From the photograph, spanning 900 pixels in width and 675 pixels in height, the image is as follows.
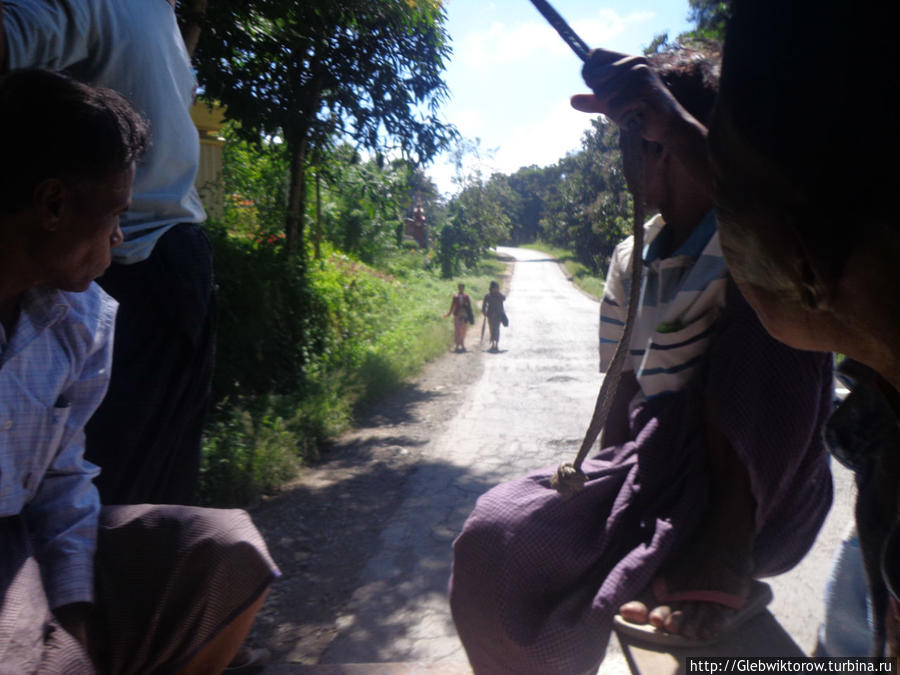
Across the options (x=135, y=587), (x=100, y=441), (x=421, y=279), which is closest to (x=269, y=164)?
(x=100, y=441)

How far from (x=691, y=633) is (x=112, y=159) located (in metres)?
1.54

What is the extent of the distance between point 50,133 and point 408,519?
3166 mm

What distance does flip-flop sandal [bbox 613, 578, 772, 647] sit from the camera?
1.45m

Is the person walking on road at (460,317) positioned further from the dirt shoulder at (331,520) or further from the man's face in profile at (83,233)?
the man's face in profile at (83,233)

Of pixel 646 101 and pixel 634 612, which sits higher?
pixel 646 101

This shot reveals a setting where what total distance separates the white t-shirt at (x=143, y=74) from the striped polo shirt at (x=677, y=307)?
4.34 feet

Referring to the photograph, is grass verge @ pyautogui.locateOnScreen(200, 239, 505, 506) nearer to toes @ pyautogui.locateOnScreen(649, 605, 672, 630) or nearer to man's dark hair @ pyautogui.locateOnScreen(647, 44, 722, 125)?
toes @ pyautogui.locateOnScreen(649, 605, 672, 630)

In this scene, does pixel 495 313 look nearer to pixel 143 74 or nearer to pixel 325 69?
pixel 325 69

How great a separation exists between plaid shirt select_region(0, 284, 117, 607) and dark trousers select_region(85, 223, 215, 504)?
31 centimetres

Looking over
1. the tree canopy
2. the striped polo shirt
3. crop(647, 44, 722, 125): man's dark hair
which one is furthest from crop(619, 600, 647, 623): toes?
the tree canopy

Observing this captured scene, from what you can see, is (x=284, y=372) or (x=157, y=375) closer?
(x=157, y=375)

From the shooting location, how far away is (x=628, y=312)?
1429 millimetres

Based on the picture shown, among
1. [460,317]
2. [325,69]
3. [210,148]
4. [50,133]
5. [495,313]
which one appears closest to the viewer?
[50,133]

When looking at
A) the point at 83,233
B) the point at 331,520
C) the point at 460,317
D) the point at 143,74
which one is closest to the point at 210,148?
the point at 460,317
